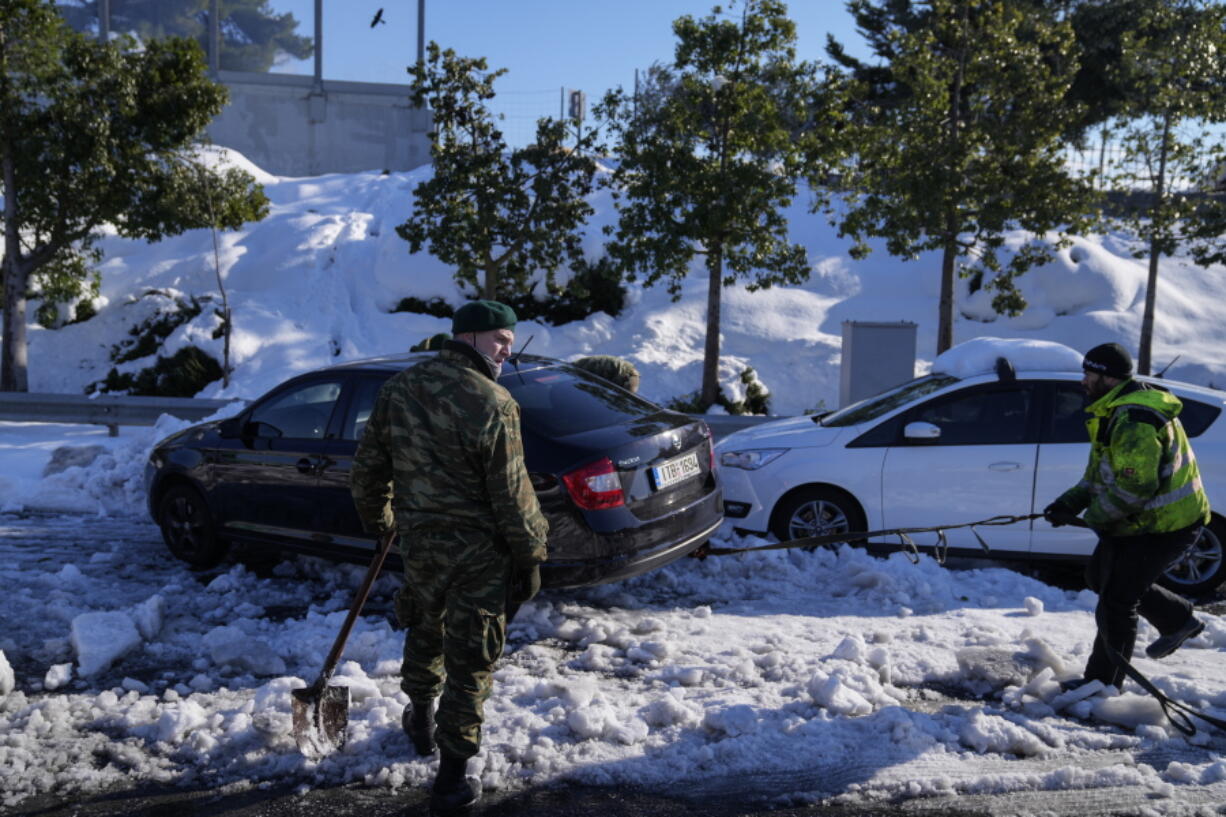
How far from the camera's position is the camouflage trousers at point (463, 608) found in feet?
12.0

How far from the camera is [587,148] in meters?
16.5

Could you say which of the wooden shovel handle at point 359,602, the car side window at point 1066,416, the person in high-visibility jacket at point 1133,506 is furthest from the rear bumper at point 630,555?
the car side window at point 1066,416

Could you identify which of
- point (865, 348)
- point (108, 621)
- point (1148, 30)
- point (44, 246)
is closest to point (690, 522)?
point (108, 621)

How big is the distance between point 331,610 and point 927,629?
3.48 m

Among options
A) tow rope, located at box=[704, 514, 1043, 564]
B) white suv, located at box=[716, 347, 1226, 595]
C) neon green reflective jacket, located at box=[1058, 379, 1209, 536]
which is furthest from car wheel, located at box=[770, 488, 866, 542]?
neon green reflective jacket, located at box=[1058, 379, 1209, 536]

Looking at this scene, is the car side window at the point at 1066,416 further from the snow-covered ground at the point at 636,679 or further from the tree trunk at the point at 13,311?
the tree trunk at the point at 13,311

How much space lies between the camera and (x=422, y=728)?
409 cm

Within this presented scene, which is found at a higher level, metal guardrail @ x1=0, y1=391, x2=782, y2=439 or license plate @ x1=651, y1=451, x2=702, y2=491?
license plate @ x1=651, y1=451, x2=702, y2=491

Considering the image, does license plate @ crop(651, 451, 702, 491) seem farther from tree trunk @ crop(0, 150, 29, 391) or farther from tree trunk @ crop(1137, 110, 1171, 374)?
tree trunk @ crop(1137, 110, 1171, 374)

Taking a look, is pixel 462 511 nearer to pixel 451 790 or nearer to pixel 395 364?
pixel 451 790

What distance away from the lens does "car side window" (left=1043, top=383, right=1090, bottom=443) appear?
6.92 meters

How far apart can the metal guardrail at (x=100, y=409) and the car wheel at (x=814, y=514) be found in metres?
7.47

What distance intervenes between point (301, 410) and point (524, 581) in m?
3.50

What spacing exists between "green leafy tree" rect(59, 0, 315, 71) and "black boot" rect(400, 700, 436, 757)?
3264cm
